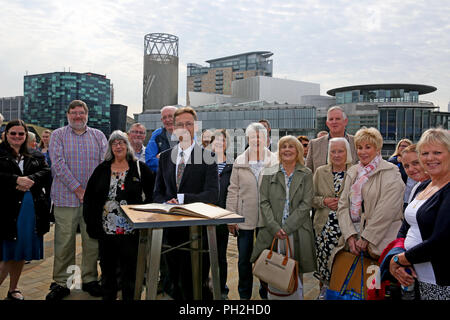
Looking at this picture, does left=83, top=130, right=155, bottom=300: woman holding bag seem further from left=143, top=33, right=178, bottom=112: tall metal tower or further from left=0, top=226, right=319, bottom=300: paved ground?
left=143, top=33, right=178, bottom=112: tall metal tower

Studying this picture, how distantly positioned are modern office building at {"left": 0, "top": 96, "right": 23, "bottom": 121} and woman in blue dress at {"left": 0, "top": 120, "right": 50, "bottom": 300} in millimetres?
140091

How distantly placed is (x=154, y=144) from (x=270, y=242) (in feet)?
6.24

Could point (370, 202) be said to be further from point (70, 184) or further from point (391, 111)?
point (391, 111)

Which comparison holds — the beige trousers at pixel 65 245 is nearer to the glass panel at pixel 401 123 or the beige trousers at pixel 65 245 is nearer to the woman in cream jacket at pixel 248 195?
the woman in cream jacket at pixel 248 195

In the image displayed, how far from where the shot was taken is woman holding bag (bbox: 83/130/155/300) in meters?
3.33

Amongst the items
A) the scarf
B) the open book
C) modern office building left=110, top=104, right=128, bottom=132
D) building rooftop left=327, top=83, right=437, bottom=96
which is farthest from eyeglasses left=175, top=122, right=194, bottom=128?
modern office building left=110, top=104, right=128, bottom=132

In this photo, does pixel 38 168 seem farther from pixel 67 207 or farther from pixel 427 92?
pixel 427 92

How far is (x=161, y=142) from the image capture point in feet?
14.1

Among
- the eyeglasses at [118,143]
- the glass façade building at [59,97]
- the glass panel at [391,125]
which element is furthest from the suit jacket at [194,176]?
the glass façade building at [59,97]

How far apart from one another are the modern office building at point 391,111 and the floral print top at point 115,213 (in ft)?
194

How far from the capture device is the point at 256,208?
3645 mm
